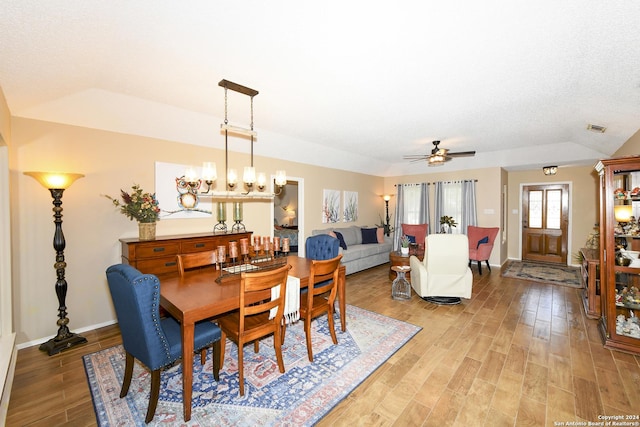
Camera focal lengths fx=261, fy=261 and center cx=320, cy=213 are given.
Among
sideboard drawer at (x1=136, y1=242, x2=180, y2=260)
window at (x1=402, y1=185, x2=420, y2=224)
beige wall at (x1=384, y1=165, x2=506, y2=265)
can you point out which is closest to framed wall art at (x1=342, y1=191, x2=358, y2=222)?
window at (x1=402, y1=185, x2=420, y2=224)

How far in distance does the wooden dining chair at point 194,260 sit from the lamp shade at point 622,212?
4258 mm

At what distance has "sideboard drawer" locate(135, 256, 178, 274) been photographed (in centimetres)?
312

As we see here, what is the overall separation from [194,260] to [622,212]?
4608mm

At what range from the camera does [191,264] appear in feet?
9.12

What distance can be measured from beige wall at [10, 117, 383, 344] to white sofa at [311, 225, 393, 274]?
3.15 meters

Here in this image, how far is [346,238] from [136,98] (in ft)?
15.6

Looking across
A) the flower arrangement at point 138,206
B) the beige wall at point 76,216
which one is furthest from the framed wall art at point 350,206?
the flower arrangement at point 138,206

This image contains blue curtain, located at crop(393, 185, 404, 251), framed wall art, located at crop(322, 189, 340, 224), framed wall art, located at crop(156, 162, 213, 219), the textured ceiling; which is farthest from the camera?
blue curtain, located at crop(393, 185, 404, 251)

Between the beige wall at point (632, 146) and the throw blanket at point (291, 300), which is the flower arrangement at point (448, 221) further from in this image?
the throw blanket at point (291, 300)

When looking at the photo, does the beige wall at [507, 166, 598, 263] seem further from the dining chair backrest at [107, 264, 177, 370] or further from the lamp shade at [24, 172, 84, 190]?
the lamp shade at [24, 172, 84, 190]

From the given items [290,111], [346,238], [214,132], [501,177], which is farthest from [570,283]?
[214,132]

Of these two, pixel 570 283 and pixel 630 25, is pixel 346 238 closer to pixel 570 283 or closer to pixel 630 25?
pixel 570 283

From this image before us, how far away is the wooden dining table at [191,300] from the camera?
5.88 feet

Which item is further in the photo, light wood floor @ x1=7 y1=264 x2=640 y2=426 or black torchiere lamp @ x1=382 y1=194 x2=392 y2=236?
black torchiere lamp @ x1=382 y1=194 x2=392 y2=236
